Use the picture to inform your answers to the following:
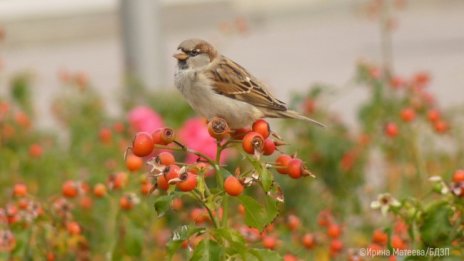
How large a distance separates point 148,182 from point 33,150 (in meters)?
1.59

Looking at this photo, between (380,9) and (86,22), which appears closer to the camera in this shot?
(380,9)

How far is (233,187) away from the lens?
2199 millimetres

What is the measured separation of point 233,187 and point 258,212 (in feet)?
0.54

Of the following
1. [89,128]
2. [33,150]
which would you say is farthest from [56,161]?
[89,128]

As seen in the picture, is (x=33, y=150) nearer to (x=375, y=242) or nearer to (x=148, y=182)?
(x=148, y=182)

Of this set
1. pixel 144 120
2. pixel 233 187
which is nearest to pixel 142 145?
pixel 233 187

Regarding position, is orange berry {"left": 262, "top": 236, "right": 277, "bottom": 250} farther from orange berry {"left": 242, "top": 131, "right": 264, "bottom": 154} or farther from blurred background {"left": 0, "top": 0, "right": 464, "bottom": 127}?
blurred background {"left": 0, "top": 0, "right": 464, "bottom": 127}

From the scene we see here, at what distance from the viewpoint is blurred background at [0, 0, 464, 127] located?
12047mm

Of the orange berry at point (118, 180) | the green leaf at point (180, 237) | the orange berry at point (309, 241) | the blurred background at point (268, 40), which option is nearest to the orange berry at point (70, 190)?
the orange berry at point (118, 180)

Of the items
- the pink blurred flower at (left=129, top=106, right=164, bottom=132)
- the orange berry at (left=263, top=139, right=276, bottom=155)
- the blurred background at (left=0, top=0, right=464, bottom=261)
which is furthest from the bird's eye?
the pink blurred flower at (left=129, top=106, right=164, bottom=132)

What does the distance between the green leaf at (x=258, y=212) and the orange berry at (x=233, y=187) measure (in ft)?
0.45

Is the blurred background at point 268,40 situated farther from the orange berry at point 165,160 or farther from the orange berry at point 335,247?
the orange berry at point 165,160

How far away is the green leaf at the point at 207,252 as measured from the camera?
2.28 meters

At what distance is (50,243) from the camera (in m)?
3.09
